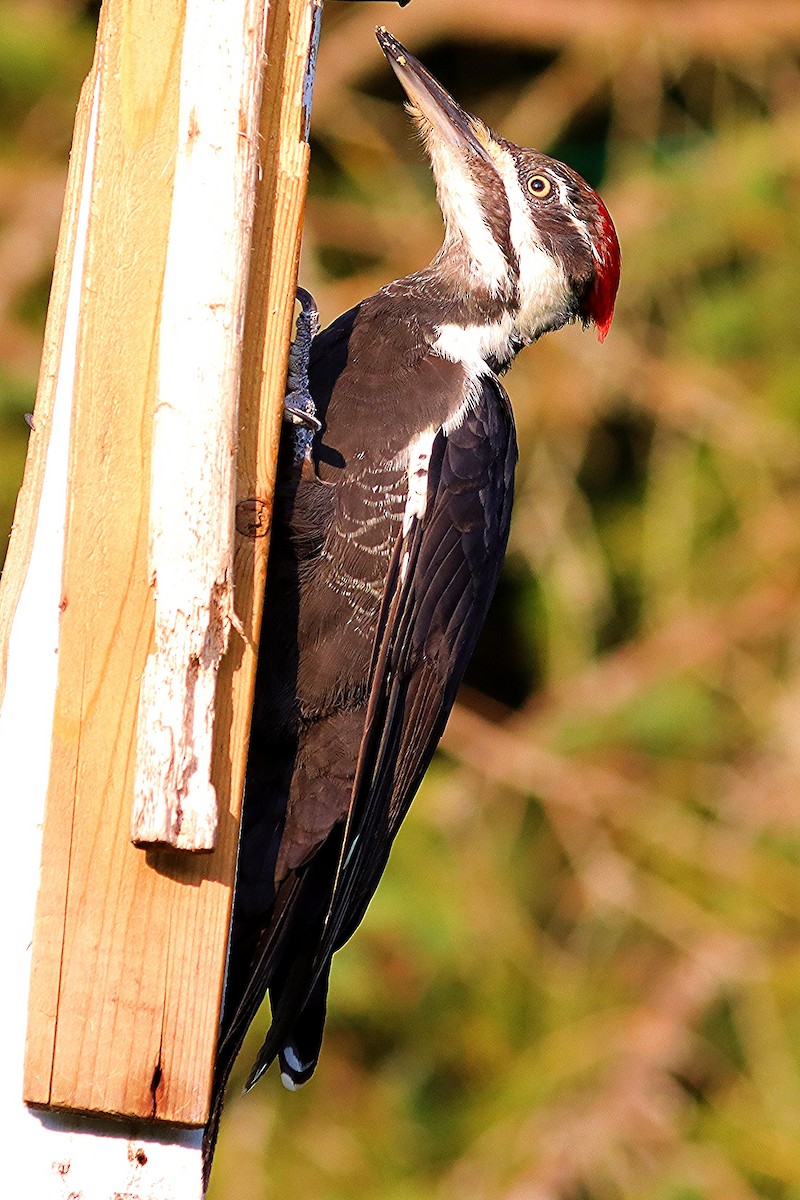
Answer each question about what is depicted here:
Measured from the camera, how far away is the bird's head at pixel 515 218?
13.2 feet

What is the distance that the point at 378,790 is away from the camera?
3.36 m

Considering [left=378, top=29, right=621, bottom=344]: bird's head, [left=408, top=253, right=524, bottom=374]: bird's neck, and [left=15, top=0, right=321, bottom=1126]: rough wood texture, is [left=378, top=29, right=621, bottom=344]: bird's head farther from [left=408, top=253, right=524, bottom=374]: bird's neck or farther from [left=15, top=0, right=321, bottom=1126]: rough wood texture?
[left=15, top=0, right=321, bottom=1126]: rough wood texture

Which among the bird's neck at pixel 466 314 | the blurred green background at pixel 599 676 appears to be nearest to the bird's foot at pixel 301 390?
the bird's neck at pixel 466 314

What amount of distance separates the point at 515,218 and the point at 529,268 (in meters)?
0.14

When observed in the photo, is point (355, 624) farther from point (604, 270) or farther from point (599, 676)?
point (599, 676)

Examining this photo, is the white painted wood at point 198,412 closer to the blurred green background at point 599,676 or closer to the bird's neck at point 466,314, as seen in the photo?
the bird's neck at point 466,314

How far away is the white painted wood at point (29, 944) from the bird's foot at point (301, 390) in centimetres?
57

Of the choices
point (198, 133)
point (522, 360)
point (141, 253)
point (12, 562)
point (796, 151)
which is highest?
point (796, 151)

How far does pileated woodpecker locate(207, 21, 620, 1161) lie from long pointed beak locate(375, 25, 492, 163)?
0.59m

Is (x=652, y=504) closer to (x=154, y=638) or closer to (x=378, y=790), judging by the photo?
(x=378, y=790)

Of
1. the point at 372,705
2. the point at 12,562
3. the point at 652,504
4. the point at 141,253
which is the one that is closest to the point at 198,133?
the point at 141,253

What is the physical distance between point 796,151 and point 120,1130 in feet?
19.8

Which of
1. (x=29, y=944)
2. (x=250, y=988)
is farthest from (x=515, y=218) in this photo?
(x=29, y=944)

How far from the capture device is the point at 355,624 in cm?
350
